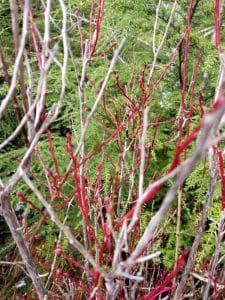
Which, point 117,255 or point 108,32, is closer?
point 117,255

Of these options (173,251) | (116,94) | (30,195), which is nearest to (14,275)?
(30,195)

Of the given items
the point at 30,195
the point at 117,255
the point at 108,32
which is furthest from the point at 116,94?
the point at 117,255

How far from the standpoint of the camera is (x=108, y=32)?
103 inches

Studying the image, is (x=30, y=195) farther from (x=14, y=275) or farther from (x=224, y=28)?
(x=224, y=28)

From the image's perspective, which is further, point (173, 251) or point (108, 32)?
point (108, 32)

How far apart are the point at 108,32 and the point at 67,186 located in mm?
982

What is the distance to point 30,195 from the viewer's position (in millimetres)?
2680

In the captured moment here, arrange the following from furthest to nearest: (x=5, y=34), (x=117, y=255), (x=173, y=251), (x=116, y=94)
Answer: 1. (x=5, y=34)
2. (x=116, y=94)
3. (x=173, y=251)
4. (x=117, y=255)

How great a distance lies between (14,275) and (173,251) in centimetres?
107

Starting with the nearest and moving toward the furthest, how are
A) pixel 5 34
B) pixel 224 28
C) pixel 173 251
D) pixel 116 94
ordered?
pixel 173 251
pixel 224 28
pixel 116 94
pixel 5 34

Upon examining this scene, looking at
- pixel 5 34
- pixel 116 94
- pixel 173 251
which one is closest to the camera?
pixel 173 251

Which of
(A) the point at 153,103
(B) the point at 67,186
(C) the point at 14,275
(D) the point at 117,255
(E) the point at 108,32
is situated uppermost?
(E) the point at 108,32

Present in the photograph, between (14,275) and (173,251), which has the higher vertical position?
(173,251)

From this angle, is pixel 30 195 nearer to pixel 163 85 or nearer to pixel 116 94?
pixel 116 94
